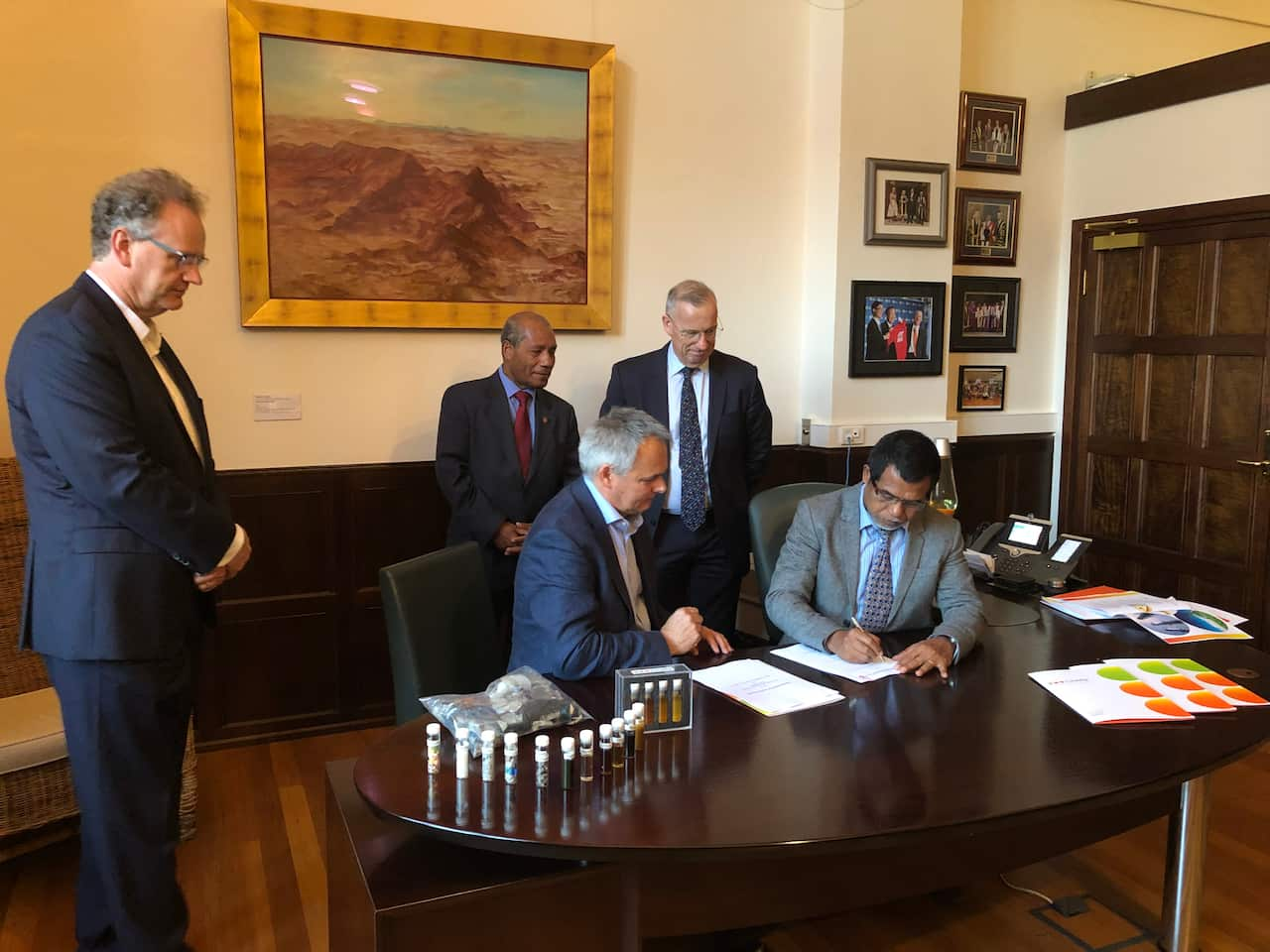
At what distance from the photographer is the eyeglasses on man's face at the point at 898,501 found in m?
2.40

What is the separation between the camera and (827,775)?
1.64 m

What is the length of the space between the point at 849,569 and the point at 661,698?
91 centimetres

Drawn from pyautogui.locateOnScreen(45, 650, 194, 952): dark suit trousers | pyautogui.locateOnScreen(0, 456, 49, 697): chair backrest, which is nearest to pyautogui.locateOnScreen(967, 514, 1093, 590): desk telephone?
pyautogui.locateOnScreen(45, 650, 194, 952): dark suit trousers

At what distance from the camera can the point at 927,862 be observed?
5.58ft

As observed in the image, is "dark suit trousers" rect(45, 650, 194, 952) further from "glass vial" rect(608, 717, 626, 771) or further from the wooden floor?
"glass vial" rect(608, 717, 626, 771)

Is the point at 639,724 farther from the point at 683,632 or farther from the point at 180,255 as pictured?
the point at 180,255

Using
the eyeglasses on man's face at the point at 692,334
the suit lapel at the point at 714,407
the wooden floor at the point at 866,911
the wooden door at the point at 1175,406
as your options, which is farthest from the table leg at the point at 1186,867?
the wooden door at the point at 1175,406

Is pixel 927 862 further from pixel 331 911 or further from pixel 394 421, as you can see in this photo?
pixel 394 421

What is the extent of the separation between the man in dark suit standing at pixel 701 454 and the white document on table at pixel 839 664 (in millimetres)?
1033

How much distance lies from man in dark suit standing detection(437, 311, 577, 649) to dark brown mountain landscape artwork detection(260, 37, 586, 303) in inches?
23.2

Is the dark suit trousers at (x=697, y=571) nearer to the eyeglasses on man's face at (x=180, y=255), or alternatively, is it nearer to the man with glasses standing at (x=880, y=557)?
the man with glasses standing at (x=880, y=557)

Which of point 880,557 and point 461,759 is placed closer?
point 461,759

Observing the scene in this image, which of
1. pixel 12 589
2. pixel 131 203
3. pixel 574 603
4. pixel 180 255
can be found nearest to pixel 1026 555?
pixel 574 603

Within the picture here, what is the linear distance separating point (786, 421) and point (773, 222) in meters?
0.86
